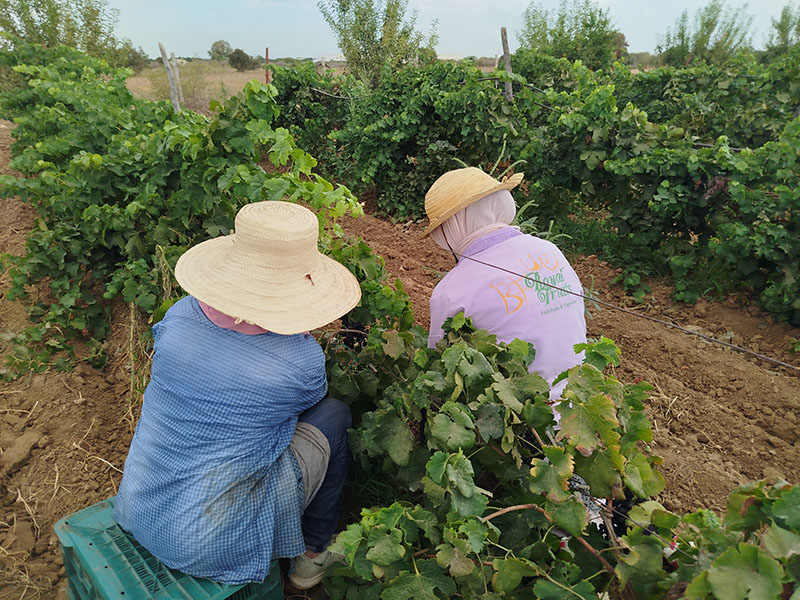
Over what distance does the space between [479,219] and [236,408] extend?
4.55ft

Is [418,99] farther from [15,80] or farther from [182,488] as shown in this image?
[15,80]

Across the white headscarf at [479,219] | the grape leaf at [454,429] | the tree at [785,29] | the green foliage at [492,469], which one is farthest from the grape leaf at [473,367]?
the tree at [785,29]

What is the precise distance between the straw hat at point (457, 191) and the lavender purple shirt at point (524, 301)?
261 mm

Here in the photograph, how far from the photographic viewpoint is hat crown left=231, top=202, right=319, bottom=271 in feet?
5.79

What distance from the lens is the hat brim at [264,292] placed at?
5.74 feet

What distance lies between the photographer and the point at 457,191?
2.41 m

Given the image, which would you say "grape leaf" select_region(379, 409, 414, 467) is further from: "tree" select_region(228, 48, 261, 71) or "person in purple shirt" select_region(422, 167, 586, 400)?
"tree" select_region(228, 48, 261, 71)

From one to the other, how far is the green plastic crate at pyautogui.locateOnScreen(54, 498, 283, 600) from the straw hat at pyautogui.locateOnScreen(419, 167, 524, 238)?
5.41 ft

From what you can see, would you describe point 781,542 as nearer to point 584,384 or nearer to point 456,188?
point 584,384

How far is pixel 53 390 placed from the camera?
10.6 feet

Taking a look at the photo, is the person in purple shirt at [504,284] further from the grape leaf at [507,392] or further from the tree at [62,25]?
the tree at [62,25]

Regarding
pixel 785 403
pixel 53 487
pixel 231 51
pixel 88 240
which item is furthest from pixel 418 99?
pixel 231 51

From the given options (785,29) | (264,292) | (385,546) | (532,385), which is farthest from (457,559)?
(785,29)

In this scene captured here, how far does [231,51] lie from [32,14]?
29.6 meters
